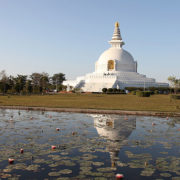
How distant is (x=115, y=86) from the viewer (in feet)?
247

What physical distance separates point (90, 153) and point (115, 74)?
75632 mm

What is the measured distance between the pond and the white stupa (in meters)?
62.5

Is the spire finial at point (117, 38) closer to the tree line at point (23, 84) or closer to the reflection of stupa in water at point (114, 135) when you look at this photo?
the tree line at point (23, 84)

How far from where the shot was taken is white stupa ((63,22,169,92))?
77.8 meters

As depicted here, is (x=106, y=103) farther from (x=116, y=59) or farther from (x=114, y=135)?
(x=116, y=59)

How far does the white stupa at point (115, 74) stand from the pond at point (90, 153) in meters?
62.5

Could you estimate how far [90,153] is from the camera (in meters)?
9.14

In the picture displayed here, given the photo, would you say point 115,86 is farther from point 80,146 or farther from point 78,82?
point 80,146

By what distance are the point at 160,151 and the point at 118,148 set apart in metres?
1.64

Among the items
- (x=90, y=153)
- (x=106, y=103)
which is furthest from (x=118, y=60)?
(x=90, y=153)

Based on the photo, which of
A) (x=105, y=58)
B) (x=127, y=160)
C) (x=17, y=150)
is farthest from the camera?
(x=105, y=58)

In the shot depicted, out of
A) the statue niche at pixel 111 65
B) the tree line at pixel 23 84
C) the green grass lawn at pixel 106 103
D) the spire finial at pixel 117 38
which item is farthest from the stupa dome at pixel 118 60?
the green grass lawn at pixel 106 103

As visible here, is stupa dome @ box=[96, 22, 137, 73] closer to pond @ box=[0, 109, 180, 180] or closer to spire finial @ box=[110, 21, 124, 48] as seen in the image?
spire finial @ box=[110, 21, 124, 48]

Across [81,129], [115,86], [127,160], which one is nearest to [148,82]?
[115,86]
